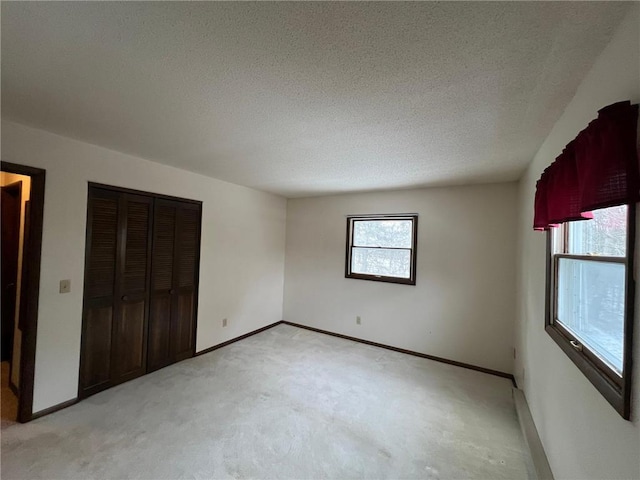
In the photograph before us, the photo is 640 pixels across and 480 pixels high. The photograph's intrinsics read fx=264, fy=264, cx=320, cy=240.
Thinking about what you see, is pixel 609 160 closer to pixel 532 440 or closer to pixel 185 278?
pixel 532 440

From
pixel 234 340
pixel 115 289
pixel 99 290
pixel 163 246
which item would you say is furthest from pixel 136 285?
pixel 234 340

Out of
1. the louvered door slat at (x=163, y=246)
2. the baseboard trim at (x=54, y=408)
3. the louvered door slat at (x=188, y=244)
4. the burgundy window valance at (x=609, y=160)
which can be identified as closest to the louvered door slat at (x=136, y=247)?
the louvered door slat at (x=163, y=246)

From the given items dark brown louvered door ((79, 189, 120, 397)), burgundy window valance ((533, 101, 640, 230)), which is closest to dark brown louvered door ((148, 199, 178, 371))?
dark brown louvered door ((79, 189, 120, 397))

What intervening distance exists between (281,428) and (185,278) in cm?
212

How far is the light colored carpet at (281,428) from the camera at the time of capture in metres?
1.76

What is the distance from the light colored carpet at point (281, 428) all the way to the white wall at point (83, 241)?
548 mm

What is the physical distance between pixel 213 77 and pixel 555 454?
294 cm

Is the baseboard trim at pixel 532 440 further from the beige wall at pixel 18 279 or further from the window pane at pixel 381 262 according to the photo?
the beige wall at pixel 18 279

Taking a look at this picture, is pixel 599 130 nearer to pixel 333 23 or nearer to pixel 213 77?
pixel 333 23

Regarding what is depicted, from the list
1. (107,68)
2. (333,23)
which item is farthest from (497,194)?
(107,68)

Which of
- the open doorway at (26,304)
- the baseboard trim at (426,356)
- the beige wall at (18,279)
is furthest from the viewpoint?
the baseboard trim at (426,356)

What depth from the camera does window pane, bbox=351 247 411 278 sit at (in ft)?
12.9

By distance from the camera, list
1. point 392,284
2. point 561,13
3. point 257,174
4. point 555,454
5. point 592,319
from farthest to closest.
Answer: point 392,284 → point 257,174 → point 555,454 → point 592,319 → point 561,13

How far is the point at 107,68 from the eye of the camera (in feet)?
4.40
